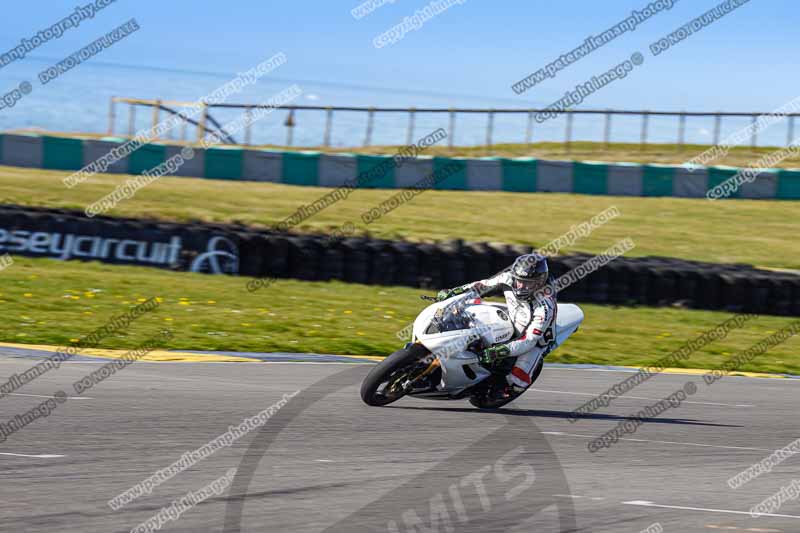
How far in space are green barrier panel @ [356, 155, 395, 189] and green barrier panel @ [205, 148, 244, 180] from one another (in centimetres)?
325

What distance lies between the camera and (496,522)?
243 inches

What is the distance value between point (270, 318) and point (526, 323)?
6993mm

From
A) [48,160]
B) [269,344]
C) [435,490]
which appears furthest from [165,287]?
[48,160]

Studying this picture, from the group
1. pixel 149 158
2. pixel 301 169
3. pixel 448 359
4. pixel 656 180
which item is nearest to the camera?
pixel 448 359

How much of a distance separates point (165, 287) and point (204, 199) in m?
9.97

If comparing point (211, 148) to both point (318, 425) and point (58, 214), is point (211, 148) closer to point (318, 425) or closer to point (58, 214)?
point (58, 214)

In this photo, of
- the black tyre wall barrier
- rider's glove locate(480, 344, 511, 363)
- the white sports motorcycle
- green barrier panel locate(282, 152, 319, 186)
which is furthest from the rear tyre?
green barrier panel locate(282, 152, 319, 186)

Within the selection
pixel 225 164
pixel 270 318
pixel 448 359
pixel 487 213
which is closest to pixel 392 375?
pixel 448 359

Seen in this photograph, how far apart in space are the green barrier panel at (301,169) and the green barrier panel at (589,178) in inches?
280

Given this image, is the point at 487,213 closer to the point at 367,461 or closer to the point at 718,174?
the point at 718,174

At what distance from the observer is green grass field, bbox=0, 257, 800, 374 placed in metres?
14.6

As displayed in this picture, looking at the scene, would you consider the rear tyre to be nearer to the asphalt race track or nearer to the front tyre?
the asphalt race track

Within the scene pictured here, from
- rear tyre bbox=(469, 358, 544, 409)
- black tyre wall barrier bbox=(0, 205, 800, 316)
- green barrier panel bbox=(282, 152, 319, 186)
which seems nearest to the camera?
rear tyre bbox=(469, 358, 544, 409)

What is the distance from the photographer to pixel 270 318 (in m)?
16.3
